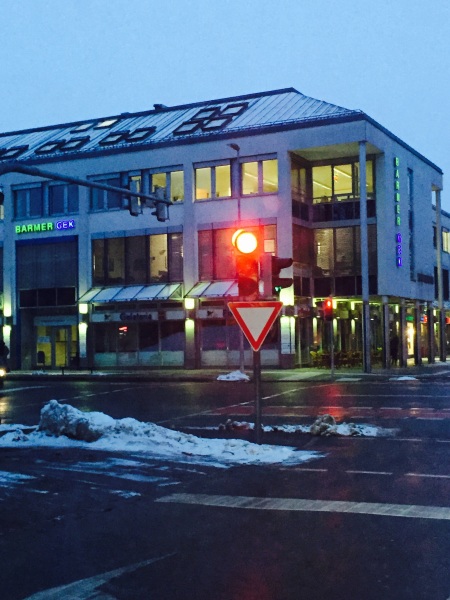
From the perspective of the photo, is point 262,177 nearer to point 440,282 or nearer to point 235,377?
point 235,377

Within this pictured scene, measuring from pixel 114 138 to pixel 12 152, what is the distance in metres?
7.55

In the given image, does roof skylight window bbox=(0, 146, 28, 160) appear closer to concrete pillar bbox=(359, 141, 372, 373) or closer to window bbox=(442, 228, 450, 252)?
concrete pillar bbox=(359, 141, 372, 373)

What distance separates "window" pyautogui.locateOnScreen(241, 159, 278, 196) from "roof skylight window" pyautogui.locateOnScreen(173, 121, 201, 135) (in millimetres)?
4317

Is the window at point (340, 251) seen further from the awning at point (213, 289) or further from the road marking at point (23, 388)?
the road marking at point (23, 388)


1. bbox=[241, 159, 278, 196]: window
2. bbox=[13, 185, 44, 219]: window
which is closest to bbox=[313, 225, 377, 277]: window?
bbox=[241, 159, 278, 196]: window

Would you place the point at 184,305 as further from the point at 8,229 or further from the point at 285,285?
the point at 285,285

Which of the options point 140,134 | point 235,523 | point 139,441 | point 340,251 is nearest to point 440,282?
point 340,251

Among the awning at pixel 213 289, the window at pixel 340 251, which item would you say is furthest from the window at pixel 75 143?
the window at pixel 340 251

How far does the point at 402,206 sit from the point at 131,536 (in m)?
35.3

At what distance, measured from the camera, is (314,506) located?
27.2ft

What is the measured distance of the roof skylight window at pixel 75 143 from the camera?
44594mm

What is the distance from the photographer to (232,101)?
1784 inches

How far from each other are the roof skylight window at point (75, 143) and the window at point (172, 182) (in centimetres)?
602

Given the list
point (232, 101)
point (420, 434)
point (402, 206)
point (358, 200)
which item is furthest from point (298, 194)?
point (420, 434)
